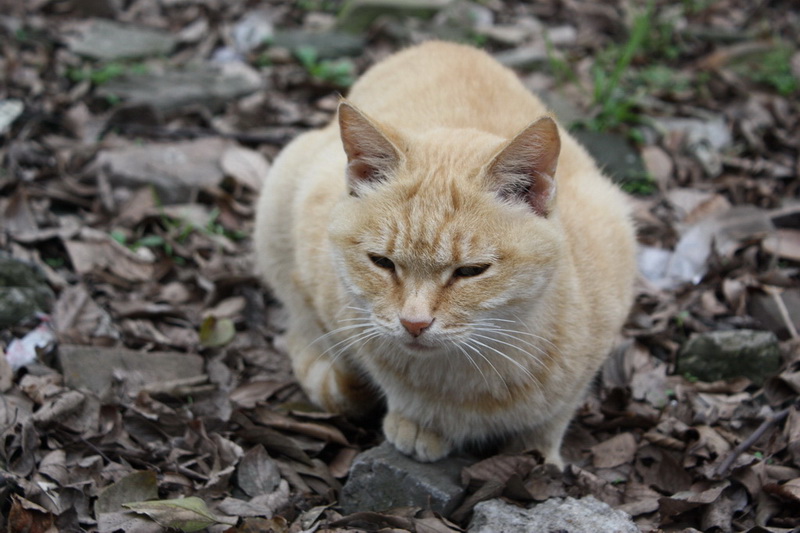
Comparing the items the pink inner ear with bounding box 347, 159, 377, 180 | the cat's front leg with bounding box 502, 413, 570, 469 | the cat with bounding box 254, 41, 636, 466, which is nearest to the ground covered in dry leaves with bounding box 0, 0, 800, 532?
the cat's front leg with bounding box 502, 413, 570, 469

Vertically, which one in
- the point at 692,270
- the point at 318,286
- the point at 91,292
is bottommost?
the point at 91,292

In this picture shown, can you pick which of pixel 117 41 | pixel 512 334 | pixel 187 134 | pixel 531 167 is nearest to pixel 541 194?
pixel 531 167

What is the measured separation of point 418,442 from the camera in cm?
321

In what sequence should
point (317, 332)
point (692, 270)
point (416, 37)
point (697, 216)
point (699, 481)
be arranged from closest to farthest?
point (699, 481) < point (317, 332) < point (692, 270) < point (697, 216) < point (416, 37)

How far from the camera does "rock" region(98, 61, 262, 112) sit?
605 cm

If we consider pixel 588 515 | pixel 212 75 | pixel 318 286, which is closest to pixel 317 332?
pixel 318 286

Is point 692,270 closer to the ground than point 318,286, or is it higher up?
closer to the ground

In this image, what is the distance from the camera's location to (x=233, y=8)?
7762 mm

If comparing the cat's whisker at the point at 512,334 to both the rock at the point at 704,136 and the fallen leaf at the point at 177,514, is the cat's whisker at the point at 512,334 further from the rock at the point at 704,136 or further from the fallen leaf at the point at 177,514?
the rock at the point at 704,136

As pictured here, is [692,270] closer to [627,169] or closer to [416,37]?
[627,169]

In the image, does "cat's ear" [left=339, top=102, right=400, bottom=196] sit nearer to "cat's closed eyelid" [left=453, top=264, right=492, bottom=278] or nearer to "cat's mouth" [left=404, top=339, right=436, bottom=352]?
"cat's closed eyelid" [left=453, top=264, right=492, bottom=278]

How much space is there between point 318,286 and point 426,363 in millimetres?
694

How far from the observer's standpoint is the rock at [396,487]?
121 inches

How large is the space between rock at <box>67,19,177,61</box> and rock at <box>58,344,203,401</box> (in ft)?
12.5
